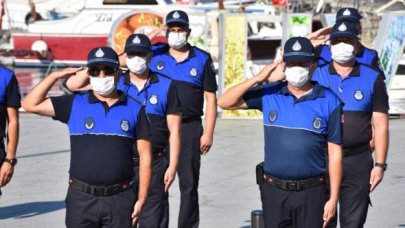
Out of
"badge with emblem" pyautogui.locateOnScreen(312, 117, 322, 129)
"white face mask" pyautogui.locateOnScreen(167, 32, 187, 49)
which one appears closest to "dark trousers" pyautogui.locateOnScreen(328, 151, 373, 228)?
"badge with emblem" pyautogui.locateOnScreen(312, 117, 322, 129)

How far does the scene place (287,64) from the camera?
345 inches

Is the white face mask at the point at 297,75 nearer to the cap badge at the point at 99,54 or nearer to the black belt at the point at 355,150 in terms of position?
the cap badge at the point at 99,54

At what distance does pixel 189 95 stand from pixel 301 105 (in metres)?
3.03

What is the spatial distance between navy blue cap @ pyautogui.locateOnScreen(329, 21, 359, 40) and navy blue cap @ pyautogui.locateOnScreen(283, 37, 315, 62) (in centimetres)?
110

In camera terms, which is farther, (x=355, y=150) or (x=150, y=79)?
(x=150, y=79)

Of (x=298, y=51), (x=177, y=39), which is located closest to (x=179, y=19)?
(x=177, y=39)

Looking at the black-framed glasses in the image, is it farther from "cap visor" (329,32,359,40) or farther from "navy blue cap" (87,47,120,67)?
"cap visor" (329,32,359,40)

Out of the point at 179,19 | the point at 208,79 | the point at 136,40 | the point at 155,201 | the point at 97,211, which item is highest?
the point at 179,19

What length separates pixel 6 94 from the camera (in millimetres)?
10242

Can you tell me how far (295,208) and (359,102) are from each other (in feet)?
5.02

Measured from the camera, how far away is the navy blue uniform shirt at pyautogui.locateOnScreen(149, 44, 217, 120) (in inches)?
457

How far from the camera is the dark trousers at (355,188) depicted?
32.8 ft

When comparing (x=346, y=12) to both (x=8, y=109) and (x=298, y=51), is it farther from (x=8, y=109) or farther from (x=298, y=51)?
(x=8, y=109)

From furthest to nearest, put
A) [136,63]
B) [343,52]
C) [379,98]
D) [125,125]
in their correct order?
[136,63]
[379,98]
[343,52]
[125,125]
